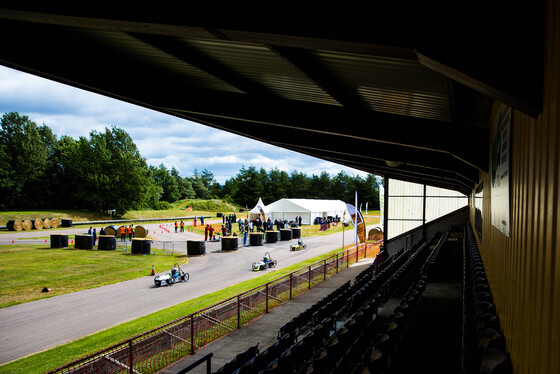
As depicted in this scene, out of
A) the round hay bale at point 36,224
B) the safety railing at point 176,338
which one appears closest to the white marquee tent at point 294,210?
the round hay bale at point 36,224

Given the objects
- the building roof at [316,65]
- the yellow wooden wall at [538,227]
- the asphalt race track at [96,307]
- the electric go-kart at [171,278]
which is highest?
the building roof at [316,65]

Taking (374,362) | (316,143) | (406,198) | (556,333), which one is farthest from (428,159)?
(406,198)

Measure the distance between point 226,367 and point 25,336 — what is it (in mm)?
8976

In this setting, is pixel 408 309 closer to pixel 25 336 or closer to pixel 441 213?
pixel 25 336

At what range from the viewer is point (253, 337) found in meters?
11.0

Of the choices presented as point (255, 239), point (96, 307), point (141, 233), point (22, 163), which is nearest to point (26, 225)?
point (141, 233)

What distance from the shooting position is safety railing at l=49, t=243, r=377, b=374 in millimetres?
8141

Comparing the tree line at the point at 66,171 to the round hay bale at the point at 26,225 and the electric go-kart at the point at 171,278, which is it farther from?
the electric go-kart at the point at 171,278

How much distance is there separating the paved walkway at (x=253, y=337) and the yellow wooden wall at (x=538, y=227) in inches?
285

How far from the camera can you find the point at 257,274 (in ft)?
71.1

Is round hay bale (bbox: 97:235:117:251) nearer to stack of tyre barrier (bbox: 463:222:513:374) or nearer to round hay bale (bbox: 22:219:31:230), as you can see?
round hay bale (bbox: 22:219:31:230)

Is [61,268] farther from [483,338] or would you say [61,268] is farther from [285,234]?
[483,338]

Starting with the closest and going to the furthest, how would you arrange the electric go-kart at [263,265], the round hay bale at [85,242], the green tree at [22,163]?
the electric go-kart at [263,265] → the round hay bale at [85,242] → the green tree at [22,163]

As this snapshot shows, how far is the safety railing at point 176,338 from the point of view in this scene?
26.7ft
